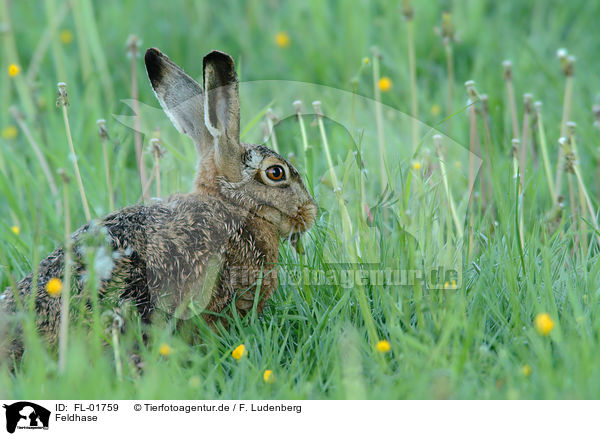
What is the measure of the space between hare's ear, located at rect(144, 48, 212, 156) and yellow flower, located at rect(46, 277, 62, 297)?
1.25 meters

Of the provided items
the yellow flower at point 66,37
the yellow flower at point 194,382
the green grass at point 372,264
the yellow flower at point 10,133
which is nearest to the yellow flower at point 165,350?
the green grass at point 372,264

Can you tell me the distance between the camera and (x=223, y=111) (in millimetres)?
4207

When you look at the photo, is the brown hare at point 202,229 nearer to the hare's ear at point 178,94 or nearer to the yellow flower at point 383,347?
the hare's ear at point 178,94

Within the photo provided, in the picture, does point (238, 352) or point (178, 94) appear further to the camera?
point (178, 94)

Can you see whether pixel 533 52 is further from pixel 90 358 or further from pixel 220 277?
pixel 90 358

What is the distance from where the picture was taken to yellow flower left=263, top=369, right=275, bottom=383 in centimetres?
352

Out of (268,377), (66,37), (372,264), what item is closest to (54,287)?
(268,377)

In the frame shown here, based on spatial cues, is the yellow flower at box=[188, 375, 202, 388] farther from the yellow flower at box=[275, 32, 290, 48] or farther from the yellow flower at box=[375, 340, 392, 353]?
the yellow flower at box=[275, 32, 290, 48]

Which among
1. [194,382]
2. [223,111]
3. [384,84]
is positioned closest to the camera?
[194,382]

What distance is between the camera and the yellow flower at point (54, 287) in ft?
12.0

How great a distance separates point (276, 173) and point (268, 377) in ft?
4.28

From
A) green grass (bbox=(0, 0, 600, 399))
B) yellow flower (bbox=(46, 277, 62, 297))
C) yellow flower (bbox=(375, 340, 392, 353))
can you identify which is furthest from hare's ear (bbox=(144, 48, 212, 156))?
yellow flower (bbox=(375, 340, 392, 353))

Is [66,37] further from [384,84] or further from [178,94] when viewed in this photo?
[178,94]

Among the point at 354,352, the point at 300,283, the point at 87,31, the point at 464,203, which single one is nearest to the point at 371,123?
the point at 464,203
